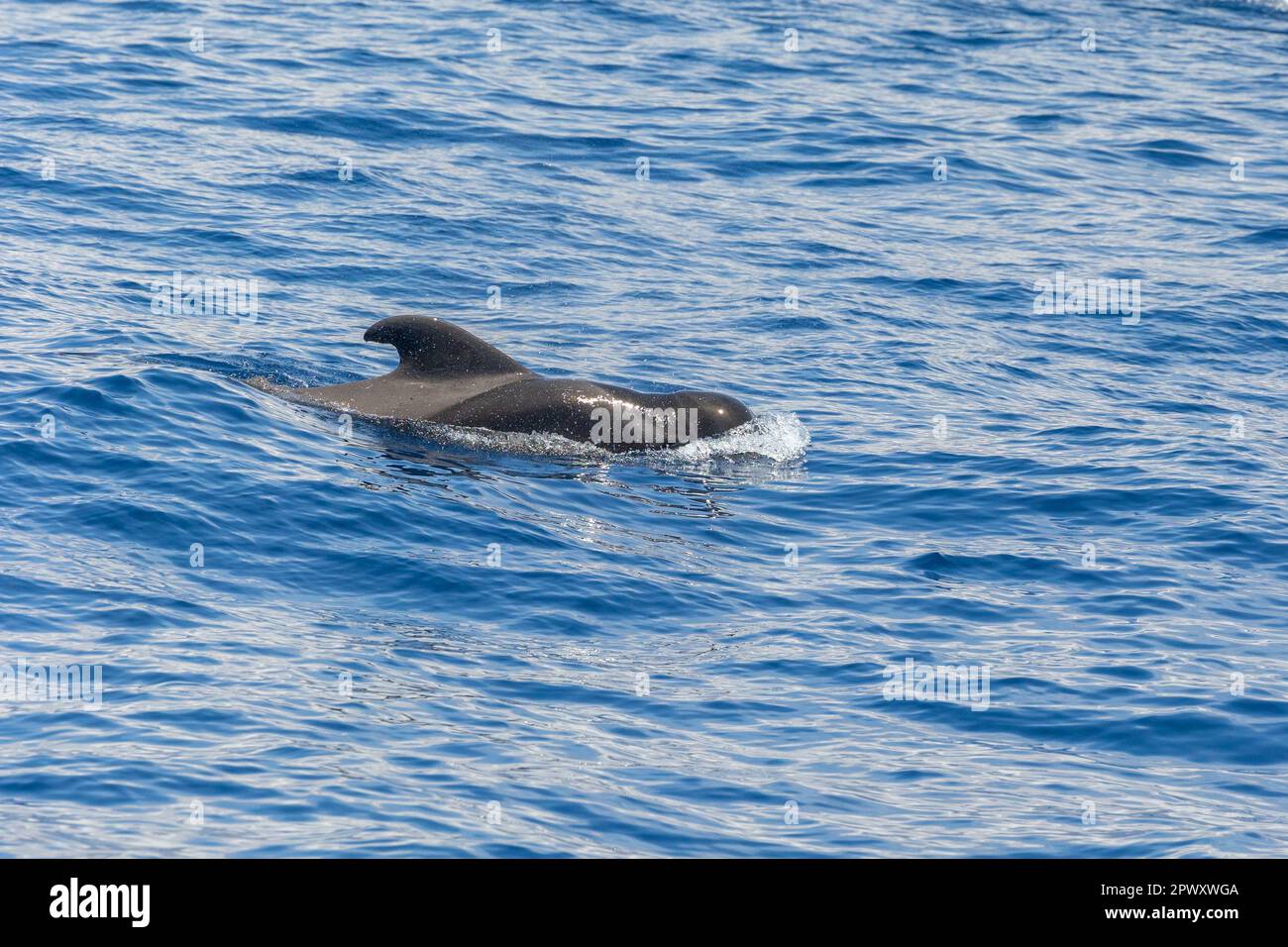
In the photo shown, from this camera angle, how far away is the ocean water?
36.3ft

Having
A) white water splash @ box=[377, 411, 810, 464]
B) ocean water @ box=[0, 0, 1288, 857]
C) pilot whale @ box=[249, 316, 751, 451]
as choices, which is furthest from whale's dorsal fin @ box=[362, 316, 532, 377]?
ocean water @ box=[0, 0, 1288, 857]

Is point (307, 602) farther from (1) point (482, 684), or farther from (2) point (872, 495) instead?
(2) point (872, 495)

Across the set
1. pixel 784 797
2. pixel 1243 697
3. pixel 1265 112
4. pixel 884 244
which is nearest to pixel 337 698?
pixel 784 797

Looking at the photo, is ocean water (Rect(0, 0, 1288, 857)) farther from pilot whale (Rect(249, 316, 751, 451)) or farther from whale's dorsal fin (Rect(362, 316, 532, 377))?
whale's dorsal fin (Rect(362, 316, 532, 377))

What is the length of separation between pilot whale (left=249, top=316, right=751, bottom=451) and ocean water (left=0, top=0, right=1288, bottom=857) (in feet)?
0.94

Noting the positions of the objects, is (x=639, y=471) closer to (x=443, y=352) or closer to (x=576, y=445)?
(x=576, y=445)

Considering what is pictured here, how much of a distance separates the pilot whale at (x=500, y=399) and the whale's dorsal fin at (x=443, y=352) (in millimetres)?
11

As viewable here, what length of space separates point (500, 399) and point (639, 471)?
5.54ft

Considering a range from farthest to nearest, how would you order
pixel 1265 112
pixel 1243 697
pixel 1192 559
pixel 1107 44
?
pixel 1107 44 → pixel 1265 112 → pixel 1192 559 → pixel 1243 697

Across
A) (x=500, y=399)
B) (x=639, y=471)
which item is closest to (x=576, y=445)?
(x=639, y=471)

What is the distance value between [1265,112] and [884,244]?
12694 mm

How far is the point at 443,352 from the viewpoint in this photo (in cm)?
1836

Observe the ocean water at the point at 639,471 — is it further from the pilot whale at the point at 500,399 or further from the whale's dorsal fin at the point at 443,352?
the whale's dorsal fin at the point at 443,352

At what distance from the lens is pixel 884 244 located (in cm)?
2705
